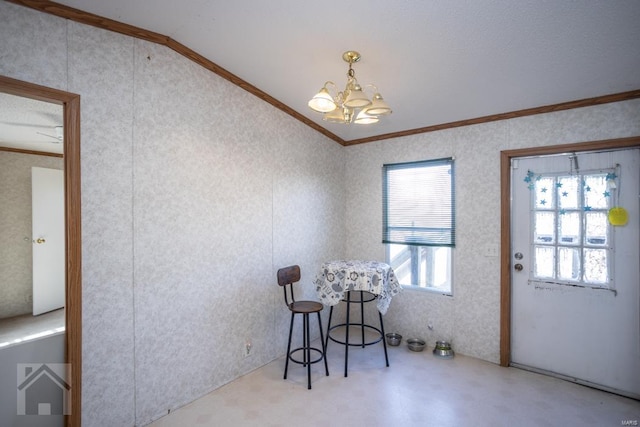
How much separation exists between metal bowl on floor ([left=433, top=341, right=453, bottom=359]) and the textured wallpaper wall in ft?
17.0

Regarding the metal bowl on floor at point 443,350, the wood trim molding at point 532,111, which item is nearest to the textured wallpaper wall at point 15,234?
the wood trim molding at point 532,111

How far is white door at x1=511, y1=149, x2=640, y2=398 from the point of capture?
2.51 metres

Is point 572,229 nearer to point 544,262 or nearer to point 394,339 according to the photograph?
point 544,262

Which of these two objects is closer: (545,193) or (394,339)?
(545,193)

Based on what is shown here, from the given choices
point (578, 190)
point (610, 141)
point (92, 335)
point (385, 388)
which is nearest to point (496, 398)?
point (385, 388)

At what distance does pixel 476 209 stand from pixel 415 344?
5.26 feet

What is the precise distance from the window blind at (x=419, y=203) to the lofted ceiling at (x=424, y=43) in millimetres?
803

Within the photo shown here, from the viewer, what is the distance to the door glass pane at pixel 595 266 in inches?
103

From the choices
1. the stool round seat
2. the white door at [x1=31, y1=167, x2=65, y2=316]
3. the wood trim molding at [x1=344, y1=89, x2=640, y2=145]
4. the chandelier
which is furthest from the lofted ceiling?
the white door at [x1=31, y1=167, x2=65, y2=316]

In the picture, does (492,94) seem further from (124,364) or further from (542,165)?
(124,364)

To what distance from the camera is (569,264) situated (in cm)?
277

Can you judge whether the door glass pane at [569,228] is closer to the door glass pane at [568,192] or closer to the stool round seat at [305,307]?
the door glass pane at [568,192]

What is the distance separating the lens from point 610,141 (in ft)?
8.37

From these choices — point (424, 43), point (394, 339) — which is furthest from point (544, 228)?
point (424, 43)
